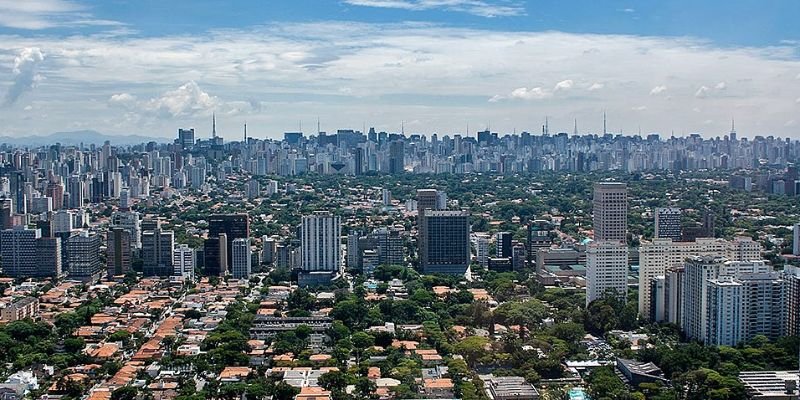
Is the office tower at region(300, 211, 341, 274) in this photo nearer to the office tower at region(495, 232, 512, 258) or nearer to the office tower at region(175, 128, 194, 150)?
the office tower at region(495, 232, 512, 258)

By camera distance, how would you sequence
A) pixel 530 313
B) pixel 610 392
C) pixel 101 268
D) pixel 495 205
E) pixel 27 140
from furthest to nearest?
pixel 27 140 < pixel 495 205 < pixel 101 268 < pixel 530 313 < pixel 610 392

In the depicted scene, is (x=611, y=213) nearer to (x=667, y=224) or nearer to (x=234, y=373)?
(x=667, y=224)

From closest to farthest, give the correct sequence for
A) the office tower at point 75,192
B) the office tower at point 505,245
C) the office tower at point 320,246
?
the office tower at point 320,246
the office tower at point 505,245
the office tower at point 75,192

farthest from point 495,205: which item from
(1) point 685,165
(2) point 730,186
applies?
(1) point 685,165

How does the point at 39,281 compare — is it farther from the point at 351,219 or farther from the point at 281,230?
the point at 351,219

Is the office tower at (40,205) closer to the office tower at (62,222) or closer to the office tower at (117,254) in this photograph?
the office tower at (62,222)

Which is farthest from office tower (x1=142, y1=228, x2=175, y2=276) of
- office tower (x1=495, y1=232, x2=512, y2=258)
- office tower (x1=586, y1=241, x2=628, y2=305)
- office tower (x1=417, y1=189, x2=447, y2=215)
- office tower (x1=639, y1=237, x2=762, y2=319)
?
office tower (x1=639, y1=237, x2=762, y2=319)

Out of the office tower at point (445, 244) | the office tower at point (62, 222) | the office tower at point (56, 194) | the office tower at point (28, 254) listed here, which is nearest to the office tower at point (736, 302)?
the office tower at point (445, 244)
